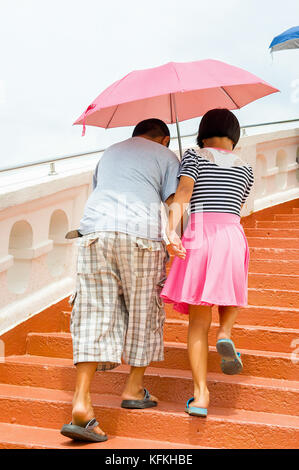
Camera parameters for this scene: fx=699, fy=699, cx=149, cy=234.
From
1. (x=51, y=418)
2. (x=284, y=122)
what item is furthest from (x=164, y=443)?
(x=284, y=122)

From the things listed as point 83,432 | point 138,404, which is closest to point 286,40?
point 138,404

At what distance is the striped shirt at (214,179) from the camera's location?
3.81 metres

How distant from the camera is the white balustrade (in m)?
4.78

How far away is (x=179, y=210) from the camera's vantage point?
3.72 metres

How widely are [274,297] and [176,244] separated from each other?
1.57 metres

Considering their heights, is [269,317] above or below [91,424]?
above

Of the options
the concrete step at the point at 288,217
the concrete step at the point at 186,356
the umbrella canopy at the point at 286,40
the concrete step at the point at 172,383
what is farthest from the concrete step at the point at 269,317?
the umbrella canopy at the point at 286,40

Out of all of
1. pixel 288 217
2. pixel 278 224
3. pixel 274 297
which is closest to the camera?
pixel 274 297

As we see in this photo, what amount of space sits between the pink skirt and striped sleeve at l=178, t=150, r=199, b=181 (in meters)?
0.24

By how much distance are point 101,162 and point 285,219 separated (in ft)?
12.8

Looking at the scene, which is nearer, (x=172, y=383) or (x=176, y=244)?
(x=176, y=244)

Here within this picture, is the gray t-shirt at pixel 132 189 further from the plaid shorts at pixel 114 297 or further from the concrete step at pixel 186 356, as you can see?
the concrete step at pixel 186 356

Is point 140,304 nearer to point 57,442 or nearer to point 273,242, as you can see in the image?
point 57,442
